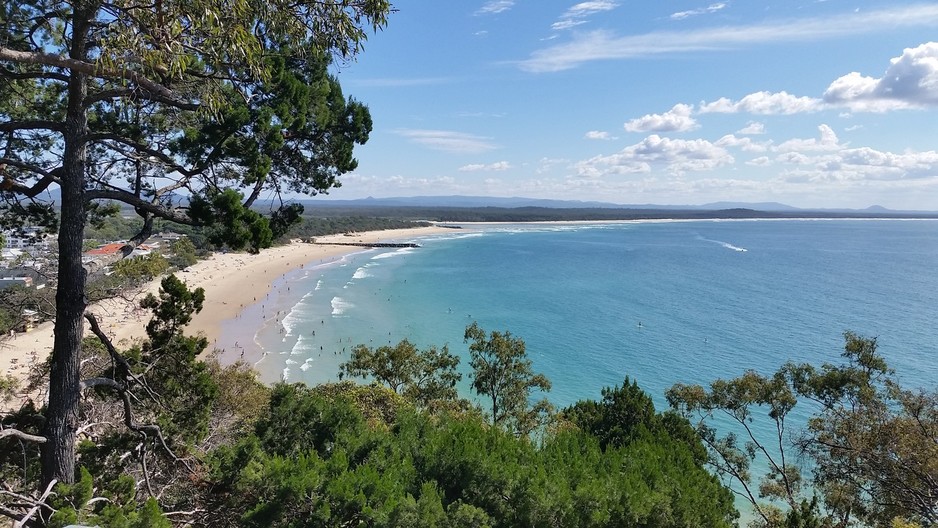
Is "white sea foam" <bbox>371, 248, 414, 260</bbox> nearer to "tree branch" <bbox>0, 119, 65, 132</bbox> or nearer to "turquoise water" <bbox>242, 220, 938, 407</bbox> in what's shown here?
"turquoise water" <bbox>242, 220, 938, 407</bbox>

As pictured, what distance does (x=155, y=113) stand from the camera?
27.3ft

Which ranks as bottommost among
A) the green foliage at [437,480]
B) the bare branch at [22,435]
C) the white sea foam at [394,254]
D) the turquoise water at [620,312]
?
the turquoise water at [620,312]

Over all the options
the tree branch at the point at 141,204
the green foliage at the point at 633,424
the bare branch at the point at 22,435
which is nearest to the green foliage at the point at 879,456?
the green foliage at the point at 633,424

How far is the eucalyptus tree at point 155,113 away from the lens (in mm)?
5473

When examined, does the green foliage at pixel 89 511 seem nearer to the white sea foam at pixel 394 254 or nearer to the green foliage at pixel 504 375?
the green foliage at pixel 504 375

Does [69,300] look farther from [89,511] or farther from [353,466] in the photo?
[353,466]

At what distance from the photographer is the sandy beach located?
2864 centimetres

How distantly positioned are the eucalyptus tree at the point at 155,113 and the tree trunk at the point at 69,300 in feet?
0.05

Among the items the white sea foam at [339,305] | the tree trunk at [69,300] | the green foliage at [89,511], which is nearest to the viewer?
the green foliage at [89,511]

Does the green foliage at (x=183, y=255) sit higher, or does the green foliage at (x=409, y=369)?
the green foliage at (x=183, y=255)

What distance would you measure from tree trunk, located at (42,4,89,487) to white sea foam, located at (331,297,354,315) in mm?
41604

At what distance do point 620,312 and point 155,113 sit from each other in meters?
46.7

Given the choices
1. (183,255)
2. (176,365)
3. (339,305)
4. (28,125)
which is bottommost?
(339,305)

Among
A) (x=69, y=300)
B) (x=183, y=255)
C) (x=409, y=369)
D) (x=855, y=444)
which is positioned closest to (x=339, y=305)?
(x=183, y=255)
